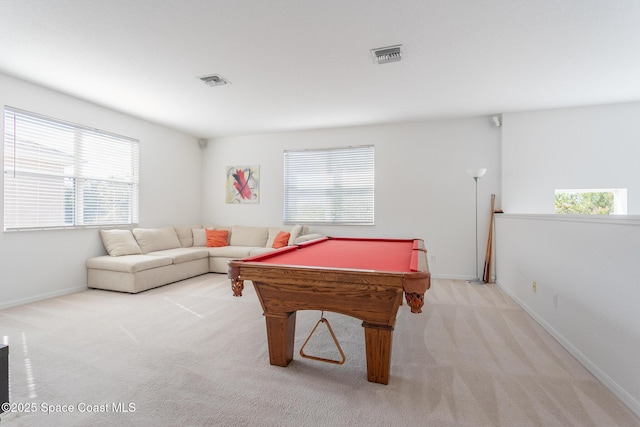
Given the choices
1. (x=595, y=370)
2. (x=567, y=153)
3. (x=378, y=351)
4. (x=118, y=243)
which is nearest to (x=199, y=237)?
(x=118, y=243)

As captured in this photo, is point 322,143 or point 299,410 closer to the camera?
point 299,410

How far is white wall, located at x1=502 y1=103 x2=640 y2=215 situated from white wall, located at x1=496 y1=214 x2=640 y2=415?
158 cm

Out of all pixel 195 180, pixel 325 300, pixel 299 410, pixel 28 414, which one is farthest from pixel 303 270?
pixel 195 180

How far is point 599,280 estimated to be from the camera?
2.03 m

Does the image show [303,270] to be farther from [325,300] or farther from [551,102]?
[551,102]

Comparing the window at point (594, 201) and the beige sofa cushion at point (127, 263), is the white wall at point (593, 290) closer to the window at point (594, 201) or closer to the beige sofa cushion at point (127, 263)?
the window at point (594, 201)

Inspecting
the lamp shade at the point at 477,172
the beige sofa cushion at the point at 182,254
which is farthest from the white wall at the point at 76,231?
the lamp shade at the point at 477,172

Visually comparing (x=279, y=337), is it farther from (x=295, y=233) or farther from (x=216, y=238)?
(x=216, y=238)

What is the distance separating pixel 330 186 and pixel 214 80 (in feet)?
8.85

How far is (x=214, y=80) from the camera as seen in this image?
3471 mm

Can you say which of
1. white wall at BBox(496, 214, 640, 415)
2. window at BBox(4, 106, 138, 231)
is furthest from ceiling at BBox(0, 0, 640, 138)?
white wall at BBox(496, 214, 640, 415)

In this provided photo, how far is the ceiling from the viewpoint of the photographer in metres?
2.25

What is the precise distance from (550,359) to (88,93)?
5.54 m

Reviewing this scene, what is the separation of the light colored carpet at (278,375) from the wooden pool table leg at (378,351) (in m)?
0.07
